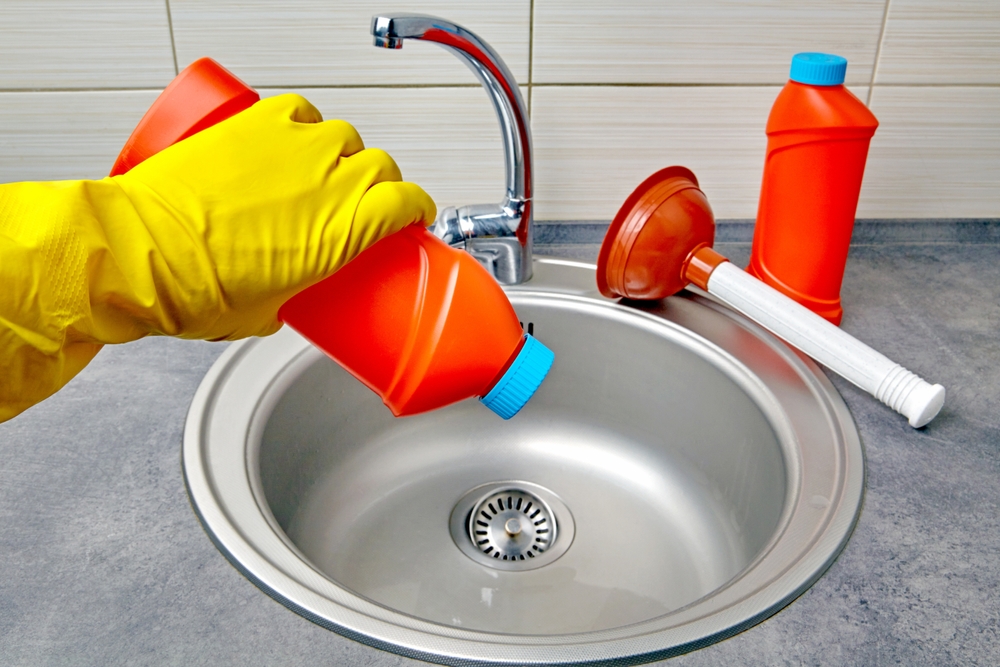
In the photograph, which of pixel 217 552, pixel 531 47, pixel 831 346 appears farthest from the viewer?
pixel 531 47

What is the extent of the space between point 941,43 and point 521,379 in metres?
0.78

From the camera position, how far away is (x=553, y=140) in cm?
103

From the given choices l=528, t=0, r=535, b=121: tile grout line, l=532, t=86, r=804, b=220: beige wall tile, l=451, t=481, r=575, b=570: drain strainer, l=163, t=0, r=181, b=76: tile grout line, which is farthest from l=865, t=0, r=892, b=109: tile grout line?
l=163, t=0, r=181, b=76: tile grout line

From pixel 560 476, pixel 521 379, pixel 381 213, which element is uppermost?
pixel 381 213

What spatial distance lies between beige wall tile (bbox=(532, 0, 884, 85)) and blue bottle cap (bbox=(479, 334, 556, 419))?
0.51 metres

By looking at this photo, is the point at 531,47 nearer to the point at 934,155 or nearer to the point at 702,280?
the point at 702,280

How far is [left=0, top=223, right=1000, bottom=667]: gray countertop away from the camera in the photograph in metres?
0.53

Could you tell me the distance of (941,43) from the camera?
3.26 ft

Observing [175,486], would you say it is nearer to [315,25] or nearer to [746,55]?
[315,25]

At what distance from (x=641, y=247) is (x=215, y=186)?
482 millimetres

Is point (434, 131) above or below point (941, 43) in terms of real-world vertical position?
below

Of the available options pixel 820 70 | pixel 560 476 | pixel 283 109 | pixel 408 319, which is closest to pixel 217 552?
pixel 408 319

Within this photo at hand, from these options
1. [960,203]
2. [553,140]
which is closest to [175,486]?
[553,140]

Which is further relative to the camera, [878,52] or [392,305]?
[878,52]
